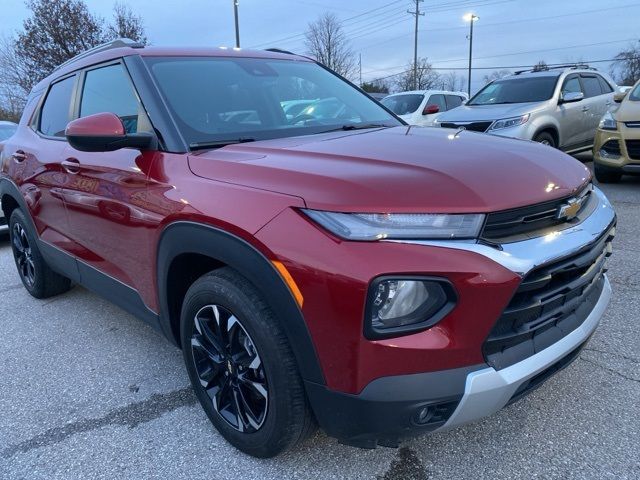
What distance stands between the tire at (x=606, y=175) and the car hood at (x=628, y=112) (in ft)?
2.47

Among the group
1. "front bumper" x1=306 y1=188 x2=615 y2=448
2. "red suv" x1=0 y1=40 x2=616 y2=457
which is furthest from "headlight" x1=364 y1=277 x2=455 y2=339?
"front bumper" x1=306 y1=188 x2=615 y2=448

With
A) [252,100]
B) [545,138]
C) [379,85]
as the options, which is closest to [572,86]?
[545,138]

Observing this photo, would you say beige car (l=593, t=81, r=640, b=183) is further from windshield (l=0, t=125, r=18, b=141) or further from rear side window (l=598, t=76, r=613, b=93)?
windshield (l=0, t=125, r=18, b=141)

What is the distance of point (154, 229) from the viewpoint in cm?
233

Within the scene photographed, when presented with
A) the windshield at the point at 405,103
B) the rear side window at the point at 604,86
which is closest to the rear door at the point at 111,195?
the windshield at the point at 405,103

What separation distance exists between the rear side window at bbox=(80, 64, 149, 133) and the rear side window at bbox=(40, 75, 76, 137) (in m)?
0.29

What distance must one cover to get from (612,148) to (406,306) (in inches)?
273

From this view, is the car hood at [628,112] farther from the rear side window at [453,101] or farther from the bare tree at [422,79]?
the bare tree at [422,79]

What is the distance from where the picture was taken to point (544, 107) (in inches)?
310

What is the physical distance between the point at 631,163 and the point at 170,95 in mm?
6734

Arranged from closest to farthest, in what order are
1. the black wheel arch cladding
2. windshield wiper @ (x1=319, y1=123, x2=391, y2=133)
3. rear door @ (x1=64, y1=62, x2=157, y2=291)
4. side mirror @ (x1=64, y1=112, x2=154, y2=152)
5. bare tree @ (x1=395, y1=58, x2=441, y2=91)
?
the black wheel arch cladding
side mirror @ (x1=64, y1=112, x2=154, y2=152)
rear door @ (x1=64, y1=62, x2=157, y2=291)
windshield wiper @ (x1=319, y1=123, x2=391, y2=133)
bare tree @ (x1=395, y1=58, x2=441, y2=91)

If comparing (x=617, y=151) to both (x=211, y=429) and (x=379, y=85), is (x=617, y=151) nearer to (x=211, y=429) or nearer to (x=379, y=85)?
(x=211, y=429)

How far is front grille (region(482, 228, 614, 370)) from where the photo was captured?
1.68 metres

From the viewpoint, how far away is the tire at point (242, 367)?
6.08 ft
